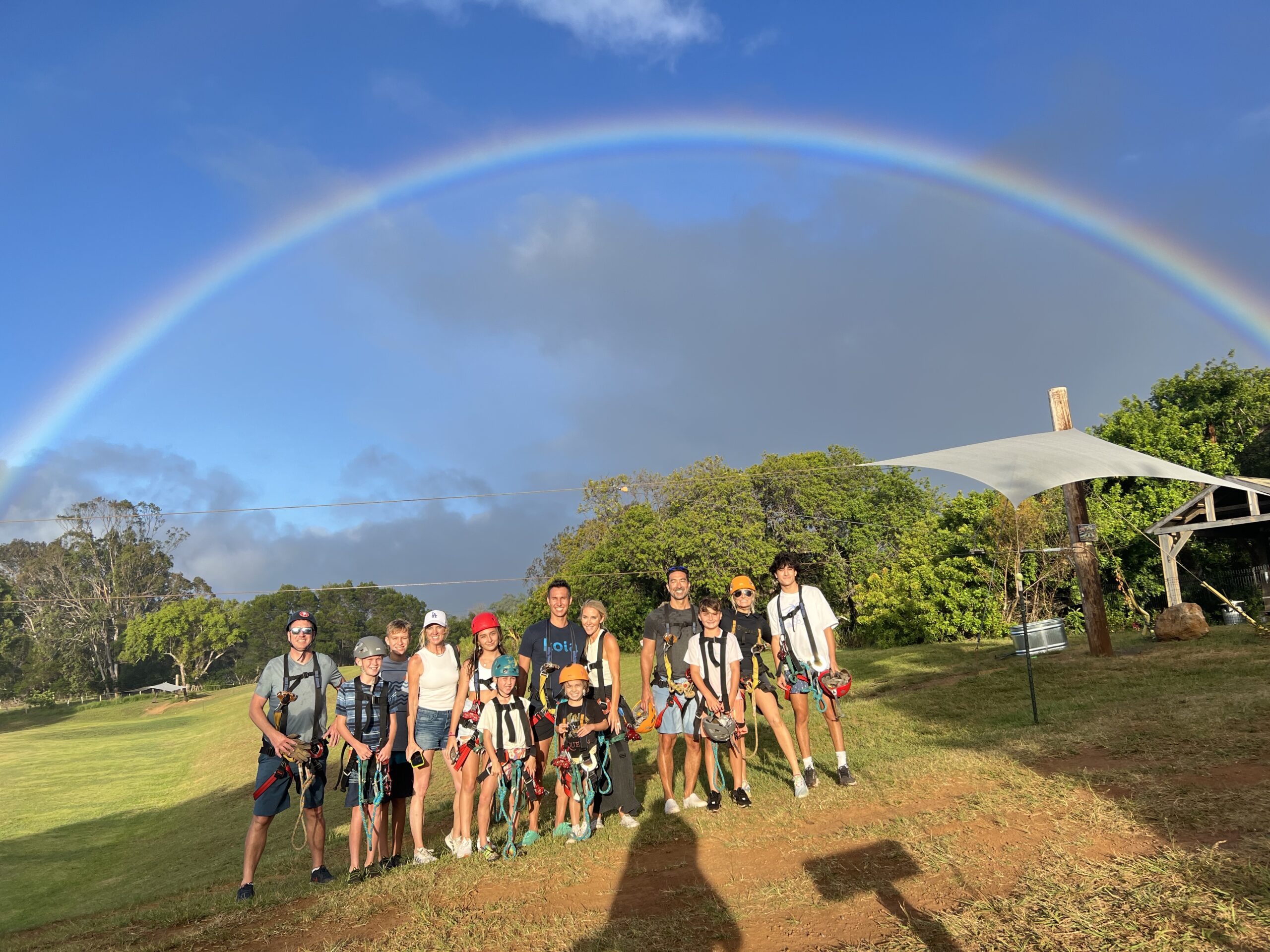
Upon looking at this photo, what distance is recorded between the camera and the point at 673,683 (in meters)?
6.64

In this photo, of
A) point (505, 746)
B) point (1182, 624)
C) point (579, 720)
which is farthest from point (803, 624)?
point (1182, 624)

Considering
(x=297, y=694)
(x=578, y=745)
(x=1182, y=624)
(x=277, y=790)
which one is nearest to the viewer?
(x=277, y=790)

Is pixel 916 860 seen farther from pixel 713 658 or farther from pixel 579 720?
pixel 579 720

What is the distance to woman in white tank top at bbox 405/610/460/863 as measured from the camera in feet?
19.7

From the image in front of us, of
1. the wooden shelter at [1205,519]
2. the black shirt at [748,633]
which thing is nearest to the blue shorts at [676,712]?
the black shirt at [748,633]

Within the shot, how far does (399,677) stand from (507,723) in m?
1.08

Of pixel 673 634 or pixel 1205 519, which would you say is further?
pixel 1205 519

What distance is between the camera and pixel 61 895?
9.95 m

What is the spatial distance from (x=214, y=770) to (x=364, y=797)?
19.8 metres

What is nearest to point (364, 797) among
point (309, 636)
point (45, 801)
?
point (309, 636)

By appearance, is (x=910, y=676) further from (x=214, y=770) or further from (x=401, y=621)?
(x=214, y=770)

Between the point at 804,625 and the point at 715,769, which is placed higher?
the point at 804,625

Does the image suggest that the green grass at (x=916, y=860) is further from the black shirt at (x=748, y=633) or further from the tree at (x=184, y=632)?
the tree at (x=184, y=632)

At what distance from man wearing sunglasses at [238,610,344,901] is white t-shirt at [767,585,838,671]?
12.3 feet
